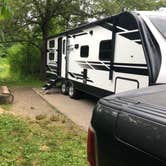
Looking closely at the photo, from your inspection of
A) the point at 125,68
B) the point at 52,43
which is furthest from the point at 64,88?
the point at 125,68

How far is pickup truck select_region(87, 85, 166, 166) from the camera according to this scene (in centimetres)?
167

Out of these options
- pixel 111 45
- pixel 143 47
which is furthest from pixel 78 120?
pixel 143 47

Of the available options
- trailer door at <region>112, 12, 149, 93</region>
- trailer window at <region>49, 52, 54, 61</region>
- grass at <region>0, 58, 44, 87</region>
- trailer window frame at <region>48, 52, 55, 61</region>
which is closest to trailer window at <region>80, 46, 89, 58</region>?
trailer door at <region>112, 12, 149, 93</region>

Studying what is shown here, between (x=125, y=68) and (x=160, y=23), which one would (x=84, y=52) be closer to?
(x=125, y=68)

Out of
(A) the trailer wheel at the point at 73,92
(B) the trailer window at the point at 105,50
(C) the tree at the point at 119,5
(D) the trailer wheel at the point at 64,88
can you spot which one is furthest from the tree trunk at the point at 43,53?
(B) the trailer window at the point at 105,50

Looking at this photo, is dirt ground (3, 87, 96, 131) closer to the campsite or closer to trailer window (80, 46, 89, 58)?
the campsite

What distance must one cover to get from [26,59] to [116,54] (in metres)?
11.9

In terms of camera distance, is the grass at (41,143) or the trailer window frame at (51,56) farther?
the trailer window frame at (51,56)

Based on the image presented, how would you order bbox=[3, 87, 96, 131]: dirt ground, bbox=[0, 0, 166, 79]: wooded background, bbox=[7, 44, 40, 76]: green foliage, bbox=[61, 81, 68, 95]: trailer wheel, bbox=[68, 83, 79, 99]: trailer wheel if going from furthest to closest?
bbox=[7, 44, 40, 76]: green foliage < bbox=[0, 0, 166, 79]: wooded background < bbox=[61, 81, 68, 95]: trailer wheel < bbox=[68, 83, 79, 99]: trailer wheel < bbox=[3, 87, 96, 131]: dirt ground

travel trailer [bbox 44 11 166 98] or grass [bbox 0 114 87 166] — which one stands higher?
travel trailer [bbox 44 11 166 98]

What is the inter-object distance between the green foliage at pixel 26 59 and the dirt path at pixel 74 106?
590 centimetres

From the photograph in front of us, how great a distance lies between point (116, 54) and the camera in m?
8.61

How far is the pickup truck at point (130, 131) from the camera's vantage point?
1669mm

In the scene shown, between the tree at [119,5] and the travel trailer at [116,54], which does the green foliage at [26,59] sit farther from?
the travel trailer at [116,54]
